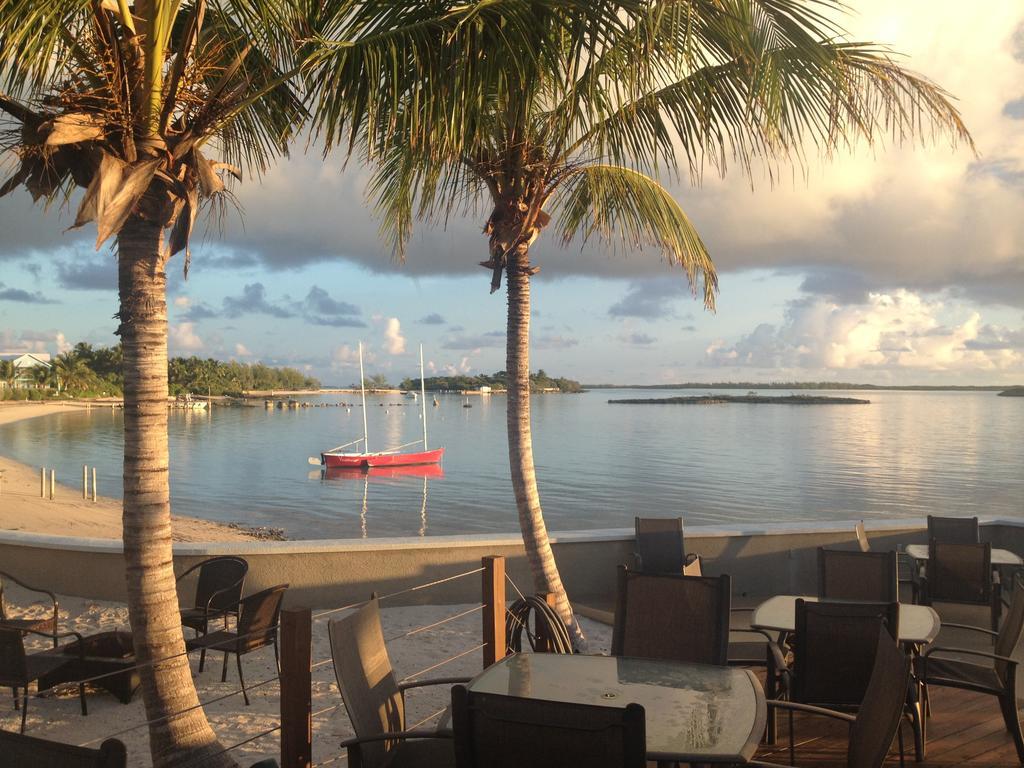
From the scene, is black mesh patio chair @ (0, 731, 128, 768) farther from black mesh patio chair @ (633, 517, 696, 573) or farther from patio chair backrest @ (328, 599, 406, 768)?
black mesh patio chair @ (633, 517, 696, 573)

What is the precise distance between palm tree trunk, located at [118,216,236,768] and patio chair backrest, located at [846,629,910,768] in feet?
9.31

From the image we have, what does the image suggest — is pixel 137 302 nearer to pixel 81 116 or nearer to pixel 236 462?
pixel 81 116

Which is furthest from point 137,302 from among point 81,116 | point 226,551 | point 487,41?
point 226,551

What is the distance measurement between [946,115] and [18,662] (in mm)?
6605

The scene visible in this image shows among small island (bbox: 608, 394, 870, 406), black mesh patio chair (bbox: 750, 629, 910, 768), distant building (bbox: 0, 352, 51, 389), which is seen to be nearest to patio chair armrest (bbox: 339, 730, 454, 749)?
black mesh patio chair (bbox: 750, 629, 910, 768)

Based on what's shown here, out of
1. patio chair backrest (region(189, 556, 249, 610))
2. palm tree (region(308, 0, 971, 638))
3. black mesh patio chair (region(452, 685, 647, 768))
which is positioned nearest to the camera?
black mesh patio chair (region(452, 685, 647, 768))

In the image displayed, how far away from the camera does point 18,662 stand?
14.1ft

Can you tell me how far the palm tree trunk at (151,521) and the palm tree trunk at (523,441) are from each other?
2.91m

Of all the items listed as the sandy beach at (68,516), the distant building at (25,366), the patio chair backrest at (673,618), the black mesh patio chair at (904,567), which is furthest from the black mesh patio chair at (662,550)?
the distant building at (25,366)

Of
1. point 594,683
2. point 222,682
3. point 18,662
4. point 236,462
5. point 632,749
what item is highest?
point 632,749

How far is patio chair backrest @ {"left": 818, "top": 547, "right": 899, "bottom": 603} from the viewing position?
4.91 m

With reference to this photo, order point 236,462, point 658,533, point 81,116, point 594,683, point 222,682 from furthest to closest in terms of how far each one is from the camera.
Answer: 1. point 236,462
2. point 658,533
3. point 222,682
4. point 81,116
5. point 594,683

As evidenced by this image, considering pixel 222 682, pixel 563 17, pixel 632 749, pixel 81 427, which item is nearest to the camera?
pixel 632 749

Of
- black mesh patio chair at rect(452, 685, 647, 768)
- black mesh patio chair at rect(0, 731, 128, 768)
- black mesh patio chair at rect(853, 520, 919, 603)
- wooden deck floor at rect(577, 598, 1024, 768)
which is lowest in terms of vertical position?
wooden deck floor at rect(577, 598, 1024, 768)
